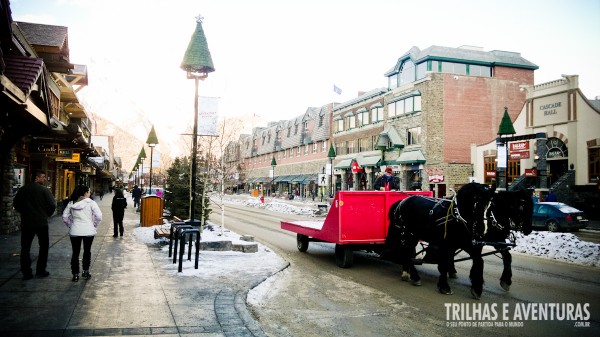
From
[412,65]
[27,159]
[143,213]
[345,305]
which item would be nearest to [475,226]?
[345,305]

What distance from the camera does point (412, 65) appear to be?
143 feet

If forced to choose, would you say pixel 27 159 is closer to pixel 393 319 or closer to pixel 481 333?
pixel 393 319

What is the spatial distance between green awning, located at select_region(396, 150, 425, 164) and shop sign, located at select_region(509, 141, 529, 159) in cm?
850

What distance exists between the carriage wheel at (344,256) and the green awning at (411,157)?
3174cm

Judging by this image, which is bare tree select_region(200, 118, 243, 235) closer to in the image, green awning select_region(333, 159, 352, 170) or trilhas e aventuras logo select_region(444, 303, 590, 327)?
trilhas e aventuras logo select_region(444, 303, 590, 327)

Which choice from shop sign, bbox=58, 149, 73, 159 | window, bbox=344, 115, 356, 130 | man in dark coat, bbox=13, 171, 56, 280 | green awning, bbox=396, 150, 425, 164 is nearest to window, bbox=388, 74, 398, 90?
window, bbox=344, 115, 356, 130

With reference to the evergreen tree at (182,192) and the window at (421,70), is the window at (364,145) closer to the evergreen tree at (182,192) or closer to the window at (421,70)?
the window at (421,70)

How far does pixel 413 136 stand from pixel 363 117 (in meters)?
9.84

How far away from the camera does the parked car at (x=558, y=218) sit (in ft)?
66.0

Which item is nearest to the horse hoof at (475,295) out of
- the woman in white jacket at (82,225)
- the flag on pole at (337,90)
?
the woman in white jacket at (82,225)

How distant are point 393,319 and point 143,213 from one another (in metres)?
14.0

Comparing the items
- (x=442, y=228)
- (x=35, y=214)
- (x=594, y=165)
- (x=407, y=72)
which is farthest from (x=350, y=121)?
(x=35, y=214)

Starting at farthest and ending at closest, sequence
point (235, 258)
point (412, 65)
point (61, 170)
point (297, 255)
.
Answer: point (412, 65)
point (61, 170)
point (297, 255)
point (235, 258)

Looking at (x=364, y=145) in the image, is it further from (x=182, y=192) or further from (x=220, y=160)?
(x=182, y=192)
